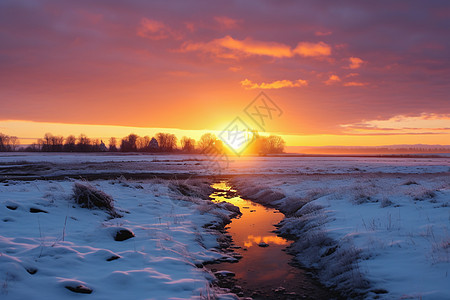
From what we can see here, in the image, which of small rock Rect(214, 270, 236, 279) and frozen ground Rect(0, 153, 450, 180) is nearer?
small rock Rect(214, 270, 236, 279)

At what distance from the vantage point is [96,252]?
845cm

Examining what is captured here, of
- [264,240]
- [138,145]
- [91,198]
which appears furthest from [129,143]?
[264,240]

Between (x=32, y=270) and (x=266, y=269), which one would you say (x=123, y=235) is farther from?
(x=266, y=269)

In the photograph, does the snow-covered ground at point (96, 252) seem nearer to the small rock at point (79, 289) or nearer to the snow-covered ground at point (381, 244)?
the small rock at point (79, 289)

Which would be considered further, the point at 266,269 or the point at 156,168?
the point at 156,168

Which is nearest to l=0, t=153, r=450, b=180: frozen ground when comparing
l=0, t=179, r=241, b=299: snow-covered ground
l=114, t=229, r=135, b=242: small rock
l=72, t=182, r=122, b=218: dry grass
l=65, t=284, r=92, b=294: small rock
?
l=72, t=182, r=122, b=218: dry grass

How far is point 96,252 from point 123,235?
1.98 m

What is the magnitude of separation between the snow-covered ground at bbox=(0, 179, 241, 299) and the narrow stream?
1043 millimetres

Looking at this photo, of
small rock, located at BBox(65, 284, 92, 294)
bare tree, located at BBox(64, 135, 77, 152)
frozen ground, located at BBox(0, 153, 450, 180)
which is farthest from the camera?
bare tree, located at BBox(64, 135, 77, 152)

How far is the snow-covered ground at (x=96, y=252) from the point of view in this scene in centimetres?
648

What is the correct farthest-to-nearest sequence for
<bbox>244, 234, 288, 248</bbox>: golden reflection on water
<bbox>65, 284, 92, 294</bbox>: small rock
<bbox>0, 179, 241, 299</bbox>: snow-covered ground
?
<bbox>244, 234, 288, 248</bbox>: golden reflection on water → <bbox>0, 179, 241, 299</bbox>: snow-covered ground → <bbox>65, 284, 92, 294</bbox>: small rock

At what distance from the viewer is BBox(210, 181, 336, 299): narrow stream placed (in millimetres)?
7832

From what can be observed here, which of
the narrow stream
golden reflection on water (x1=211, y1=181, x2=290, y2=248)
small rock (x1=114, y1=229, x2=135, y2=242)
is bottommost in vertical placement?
golden reflection on water (x1=211, y1=181, x2=290, y2=248)

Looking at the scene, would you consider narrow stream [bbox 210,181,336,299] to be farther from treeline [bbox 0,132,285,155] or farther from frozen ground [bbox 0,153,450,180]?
treeline [bbox 0,132,285,155]
